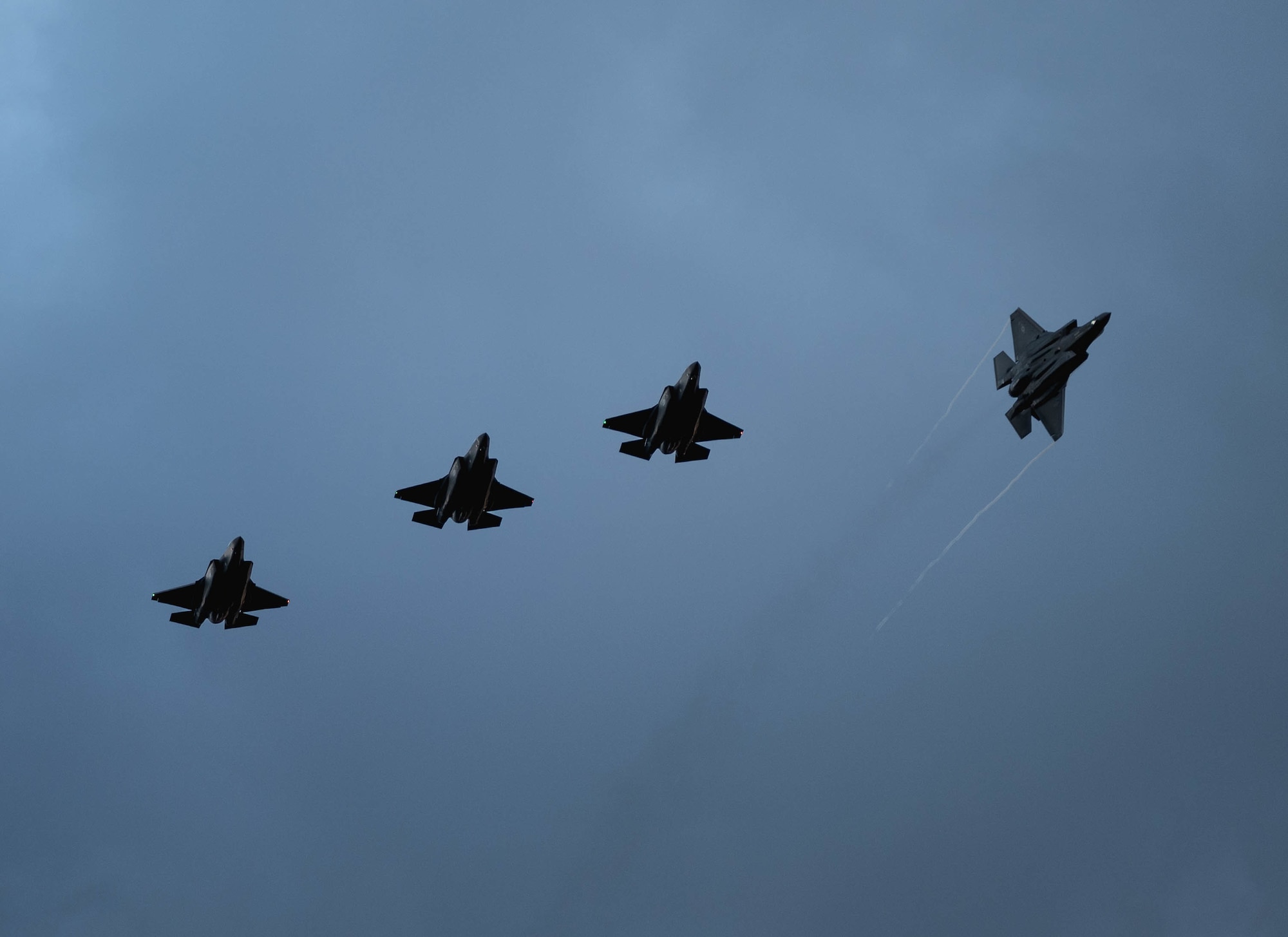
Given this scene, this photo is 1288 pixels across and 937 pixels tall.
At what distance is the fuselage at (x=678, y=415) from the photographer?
74.4 m

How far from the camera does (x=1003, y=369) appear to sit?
97688 mm

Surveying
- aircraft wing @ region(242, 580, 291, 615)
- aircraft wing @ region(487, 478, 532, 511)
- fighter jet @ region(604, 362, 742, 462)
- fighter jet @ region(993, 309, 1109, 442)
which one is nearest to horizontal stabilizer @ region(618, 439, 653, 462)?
fighter jet @ region(604, 362, 742, 462)

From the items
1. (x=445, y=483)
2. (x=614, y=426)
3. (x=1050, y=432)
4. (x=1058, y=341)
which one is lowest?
(x=445, y=483)

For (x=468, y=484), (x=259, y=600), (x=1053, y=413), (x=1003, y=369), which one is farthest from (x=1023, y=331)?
(x=259, y=600)

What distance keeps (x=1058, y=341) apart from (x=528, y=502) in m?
52.3

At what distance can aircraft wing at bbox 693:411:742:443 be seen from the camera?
76.8m

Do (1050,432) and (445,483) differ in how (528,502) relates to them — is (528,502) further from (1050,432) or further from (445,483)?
(1050,432)

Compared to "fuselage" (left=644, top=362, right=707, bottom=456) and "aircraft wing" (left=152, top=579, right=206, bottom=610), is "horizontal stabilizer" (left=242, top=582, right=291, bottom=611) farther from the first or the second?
"fuselage" (left=644, top=362, right=707, bottom=456)

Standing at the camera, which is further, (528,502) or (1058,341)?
(1058,341)

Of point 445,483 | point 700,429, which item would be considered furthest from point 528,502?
point 700,429

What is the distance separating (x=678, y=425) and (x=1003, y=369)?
40970mm

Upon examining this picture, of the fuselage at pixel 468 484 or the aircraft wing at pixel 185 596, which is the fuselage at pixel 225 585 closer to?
the aircraft wing at pixel 185 596

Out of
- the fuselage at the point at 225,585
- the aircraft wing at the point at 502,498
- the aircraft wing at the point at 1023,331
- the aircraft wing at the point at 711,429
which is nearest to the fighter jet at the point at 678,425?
the aircraft wing at the point at 711,429

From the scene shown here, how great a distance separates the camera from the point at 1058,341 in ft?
300
